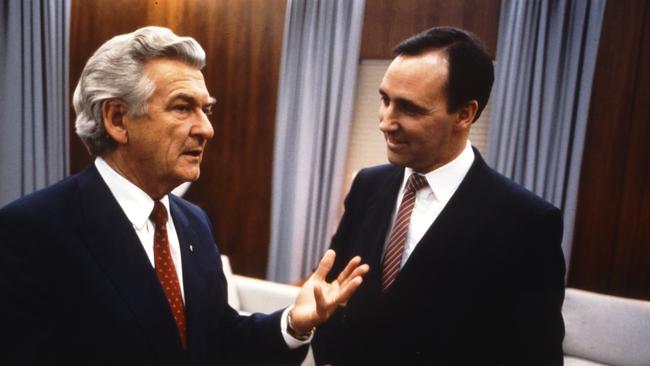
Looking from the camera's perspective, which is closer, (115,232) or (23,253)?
(23,253)

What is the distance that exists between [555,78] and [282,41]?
84.2 inches

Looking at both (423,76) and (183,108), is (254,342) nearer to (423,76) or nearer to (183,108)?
(183,108)

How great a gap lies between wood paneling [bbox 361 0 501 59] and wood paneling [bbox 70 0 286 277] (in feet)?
2.65

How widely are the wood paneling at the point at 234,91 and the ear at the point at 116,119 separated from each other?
119 inches

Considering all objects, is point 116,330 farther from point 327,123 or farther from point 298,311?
point 327,123

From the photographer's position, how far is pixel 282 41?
4137 millimetres

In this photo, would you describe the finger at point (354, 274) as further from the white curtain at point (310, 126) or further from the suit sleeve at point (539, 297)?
the white curtain at point (310, 126)

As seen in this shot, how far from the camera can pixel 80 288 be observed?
1053mm

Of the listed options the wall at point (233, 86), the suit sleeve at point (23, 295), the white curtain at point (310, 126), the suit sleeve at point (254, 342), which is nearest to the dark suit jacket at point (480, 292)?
the suit sleeve at point (254, 342)

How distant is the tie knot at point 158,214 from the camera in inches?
50.4

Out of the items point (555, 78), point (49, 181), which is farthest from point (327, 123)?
point (49, 181)

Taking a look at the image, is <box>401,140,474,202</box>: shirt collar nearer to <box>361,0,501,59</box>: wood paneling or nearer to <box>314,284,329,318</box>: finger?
<box>314,284,329,318</box>: finger

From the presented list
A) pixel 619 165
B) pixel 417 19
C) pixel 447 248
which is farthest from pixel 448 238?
pixel 417 19

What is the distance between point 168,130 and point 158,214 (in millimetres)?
222
